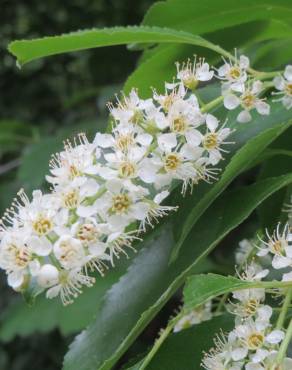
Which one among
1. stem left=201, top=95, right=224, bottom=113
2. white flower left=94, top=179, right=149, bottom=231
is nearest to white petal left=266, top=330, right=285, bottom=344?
white flower left=94, top=179, right=149, bottom=231

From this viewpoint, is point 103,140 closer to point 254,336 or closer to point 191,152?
point 191,152

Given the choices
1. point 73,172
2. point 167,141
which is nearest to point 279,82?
point 167,141

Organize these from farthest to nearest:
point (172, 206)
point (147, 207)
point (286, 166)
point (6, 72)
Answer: point (6, 72)
point (286, 166)
point (172, 206)
point (147, 207)

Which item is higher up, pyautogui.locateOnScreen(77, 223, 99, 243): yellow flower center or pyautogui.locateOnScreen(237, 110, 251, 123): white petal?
pyautogui.locateOnScreen(77, 223, 99, 243): yellow flower center

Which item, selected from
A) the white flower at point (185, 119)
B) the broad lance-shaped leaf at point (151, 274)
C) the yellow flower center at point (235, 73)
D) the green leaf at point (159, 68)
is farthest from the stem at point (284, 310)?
the green leaf at point (159, 68)

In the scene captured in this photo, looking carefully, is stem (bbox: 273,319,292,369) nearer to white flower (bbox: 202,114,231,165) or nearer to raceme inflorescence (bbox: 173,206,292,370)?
raceme inflorescence (bbox: 173,206,292,370)

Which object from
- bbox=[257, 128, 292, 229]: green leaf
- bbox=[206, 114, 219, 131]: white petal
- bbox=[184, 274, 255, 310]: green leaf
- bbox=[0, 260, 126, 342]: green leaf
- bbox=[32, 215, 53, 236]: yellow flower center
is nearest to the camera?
bbox=[184, 274, 255, 310]: green leaf

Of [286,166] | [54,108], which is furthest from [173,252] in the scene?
[54,108]

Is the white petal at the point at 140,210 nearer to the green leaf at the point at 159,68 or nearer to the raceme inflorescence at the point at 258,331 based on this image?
the raceme inflorescence at the point at 258,331

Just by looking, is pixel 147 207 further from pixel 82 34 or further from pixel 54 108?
pixel 54 108
